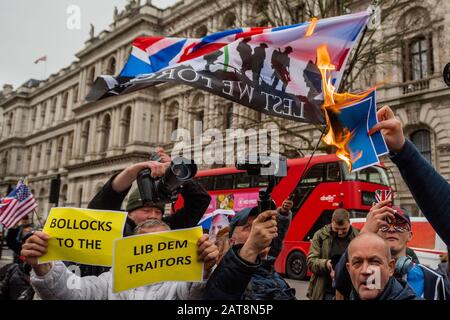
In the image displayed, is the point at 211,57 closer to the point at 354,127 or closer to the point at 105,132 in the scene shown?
the point at 354,127

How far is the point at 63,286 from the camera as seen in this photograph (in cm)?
185

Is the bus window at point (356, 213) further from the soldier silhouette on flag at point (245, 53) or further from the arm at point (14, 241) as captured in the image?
the arm at point (14, 241)

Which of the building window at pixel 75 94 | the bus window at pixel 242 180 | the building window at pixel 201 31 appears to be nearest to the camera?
the bus window at pixel 242 180

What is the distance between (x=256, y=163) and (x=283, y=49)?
232 centimetres

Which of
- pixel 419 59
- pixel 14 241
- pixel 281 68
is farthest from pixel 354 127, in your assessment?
pixel 419 59

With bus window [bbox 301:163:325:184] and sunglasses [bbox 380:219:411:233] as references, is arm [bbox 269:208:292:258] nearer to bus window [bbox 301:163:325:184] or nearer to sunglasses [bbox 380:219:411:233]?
sunglasses [bbox 380:219:411:233]

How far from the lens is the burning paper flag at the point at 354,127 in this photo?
1.90 m

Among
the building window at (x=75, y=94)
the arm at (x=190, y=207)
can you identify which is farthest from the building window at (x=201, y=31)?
the arm at (x=190, y=207)

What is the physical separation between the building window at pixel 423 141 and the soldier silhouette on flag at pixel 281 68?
47.8 ft

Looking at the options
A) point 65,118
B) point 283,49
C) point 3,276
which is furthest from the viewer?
point 65,118

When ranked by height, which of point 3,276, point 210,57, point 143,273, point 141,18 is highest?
point 141,18
